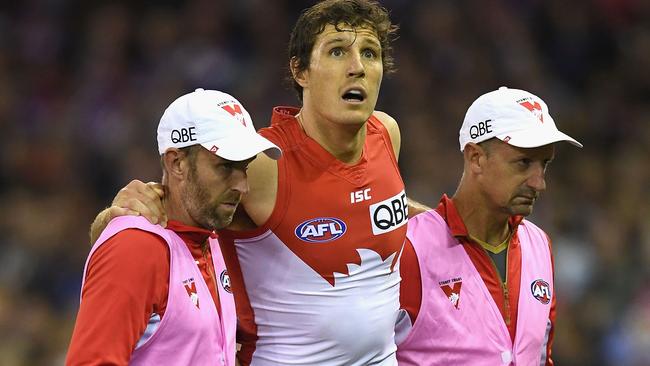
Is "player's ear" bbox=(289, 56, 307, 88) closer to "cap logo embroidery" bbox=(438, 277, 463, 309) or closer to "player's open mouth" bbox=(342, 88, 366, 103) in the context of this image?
"player's open mouth" bbox=(342, 88, 366, 103)

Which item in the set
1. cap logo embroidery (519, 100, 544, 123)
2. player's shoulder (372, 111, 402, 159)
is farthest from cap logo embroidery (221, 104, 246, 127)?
cap logo embroidery (519, 100, 544, 123)

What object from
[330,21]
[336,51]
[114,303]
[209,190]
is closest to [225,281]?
[209,190]

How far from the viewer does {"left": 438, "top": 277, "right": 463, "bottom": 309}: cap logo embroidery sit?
509 centimetres

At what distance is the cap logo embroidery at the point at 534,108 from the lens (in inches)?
205

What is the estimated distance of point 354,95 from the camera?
4.84 m

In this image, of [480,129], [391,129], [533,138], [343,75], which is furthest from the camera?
[391,129]

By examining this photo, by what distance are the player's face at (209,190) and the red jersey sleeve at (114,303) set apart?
34cm

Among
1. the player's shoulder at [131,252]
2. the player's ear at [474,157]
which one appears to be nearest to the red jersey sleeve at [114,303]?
the player's shoulder at [131,252]

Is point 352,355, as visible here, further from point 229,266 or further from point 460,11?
point 460,11

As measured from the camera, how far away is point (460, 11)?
1157 cm

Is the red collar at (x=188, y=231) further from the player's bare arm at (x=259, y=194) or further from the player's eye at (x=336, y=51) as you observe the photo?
the player's eye at (x=336, y=51)

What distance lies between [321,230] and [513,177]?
91 centimetres

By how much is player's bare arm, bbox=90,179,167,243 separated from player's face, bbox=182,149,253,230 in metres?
0.11

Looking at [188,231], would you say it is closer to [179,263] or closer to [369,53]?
[179,263]
